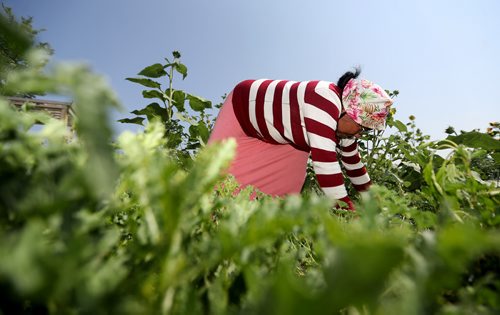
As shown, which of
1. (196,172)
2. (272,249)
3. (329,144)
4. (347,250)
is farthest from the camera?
A: (329,144)

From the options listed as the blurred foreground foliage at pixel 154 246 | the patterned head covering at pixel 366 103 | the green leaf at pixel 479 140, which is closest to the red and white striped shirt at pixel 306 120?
the patterned head covering at pixel 366 103

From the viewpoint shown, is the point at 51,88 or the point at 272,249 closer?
the point at 51,88

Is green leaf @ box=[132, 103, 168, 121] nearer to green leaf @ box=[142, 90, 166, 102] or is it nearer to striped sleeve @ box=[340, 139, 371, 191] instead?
green leaf @ box=[142, 90, 166, 102]

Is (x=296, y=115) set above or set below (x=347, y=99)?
below

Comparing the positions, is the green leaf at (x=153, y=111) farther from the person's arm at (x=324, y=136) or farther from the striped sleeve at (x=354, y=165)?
the striped sleeve at (x=354, y=165)

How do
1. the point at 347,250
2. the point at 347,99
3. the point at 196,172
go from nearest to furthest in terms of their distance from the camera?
the point at 347,250, the point at 196,172, the point at 347,99

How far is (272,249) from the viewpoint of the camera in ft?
1.26

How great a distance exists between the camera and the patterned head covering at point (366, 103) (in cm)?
246

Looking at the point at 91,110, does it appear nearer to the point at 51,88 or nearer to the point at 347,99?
the point at 51,88

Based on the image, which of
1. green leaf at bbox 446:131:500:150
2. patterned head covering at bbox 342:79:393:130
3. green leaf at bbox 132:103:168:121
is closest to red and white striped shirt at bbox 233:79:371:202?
patterned head covering at bbox 342:79:393:130

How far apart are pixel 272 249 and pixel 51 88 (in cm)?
30

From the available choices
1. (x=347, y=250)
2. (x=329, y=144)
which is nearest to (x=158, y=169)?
(x=347, y=250)

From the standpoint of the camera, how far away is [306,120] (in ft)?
8.07

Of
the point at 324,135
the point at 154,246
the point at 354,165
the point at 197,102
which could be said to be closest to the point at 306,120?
the point at 324,135
